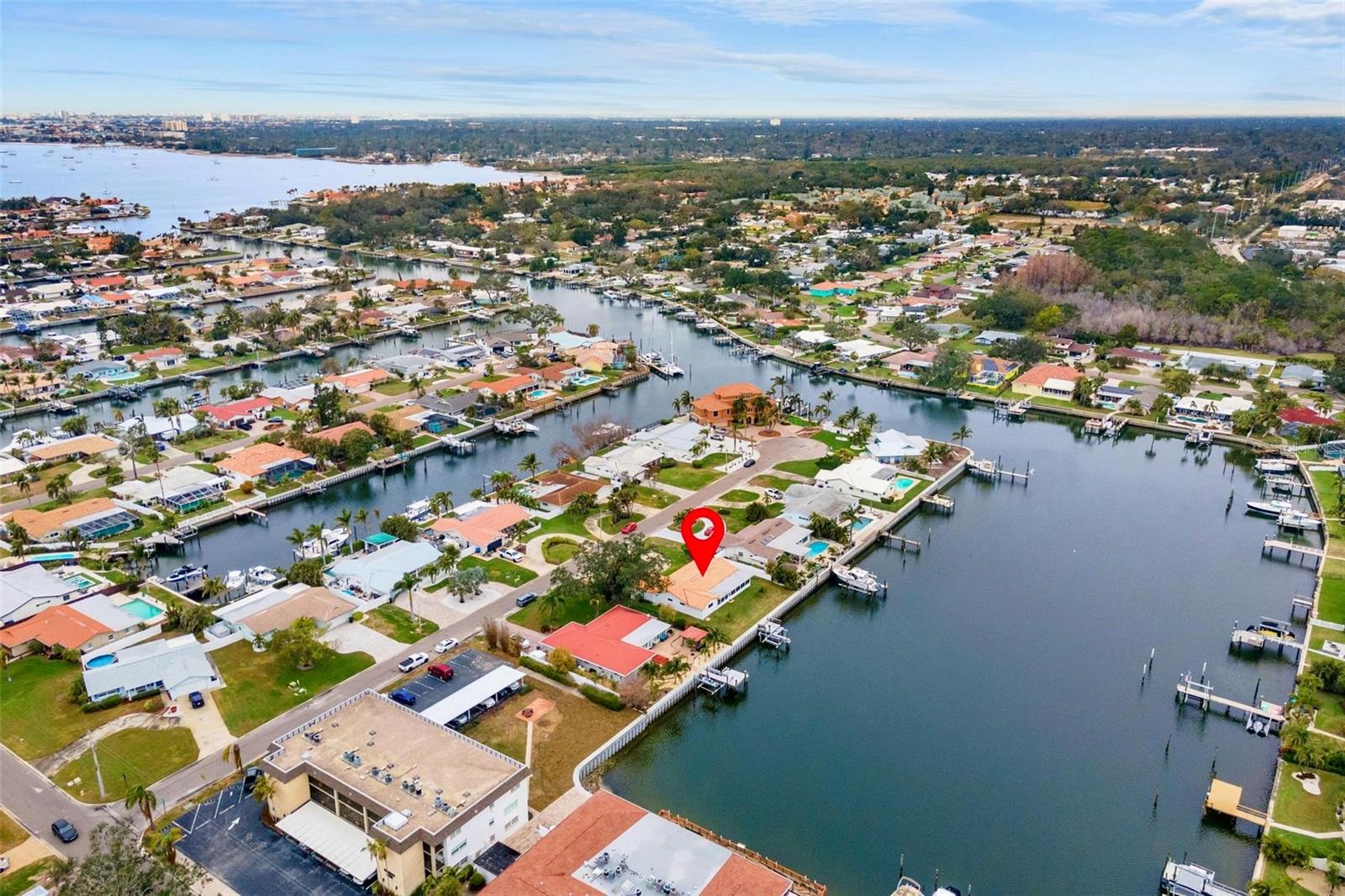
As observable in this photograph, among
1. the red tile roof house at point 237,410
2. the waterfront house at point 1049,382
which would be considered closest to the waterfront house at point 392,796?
the red tile roof house at point 237,410

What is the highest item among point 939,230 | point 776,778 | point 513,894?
point 939,230

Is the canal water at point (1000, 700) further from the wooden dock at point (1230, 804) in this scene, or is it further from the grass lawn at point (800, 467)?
the grass lawn at point (800, 467)

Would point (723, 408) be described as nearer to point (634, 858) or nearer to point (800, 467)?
point (800, 467)

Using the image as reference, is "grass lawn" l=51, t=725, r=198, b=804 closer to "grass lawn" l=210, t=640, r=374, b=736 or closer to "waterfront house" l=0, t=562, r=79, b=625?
"grass lawn" l=210, t=640, r=374, b=736

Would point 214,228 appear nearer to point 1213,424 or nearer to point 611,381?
point 611,381

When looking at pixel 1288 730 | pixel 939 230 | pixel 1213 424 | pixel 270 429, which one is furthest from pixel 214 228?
pixel 1288 730

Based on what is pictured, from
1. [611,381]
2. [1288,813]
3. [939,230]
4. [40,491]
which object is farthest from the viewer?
[939,230]

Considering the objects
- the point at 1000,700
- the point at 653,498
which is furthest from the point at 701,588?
the point at 1000,700

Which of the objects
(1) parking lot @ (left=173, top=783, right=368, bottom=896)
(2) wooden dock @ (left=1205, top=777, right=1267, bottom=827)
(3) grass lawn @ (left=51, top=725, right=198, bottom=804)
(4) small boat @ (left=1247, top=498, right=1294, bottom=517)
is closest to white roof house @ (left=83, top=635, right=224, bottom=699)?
(3) grass lawn @ (left=51, top=725, right=198, bottom=804)
